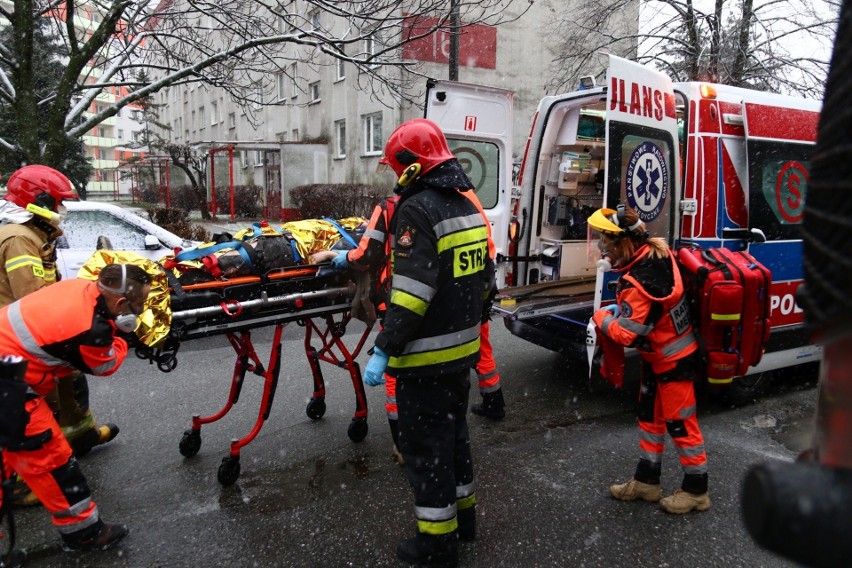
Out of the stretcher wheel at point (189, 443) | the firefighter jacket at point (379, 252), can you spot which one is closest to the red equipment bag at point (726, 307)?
the firefighter jacket at point (379, 252)

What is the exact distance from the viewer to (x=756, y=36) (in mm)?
12703

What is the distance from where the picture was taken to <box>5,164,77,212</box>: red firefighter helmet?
3.53 meters

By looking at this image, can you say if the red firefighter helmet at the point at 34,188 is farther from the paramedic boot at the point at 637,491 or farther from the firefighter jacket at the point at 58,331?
the paramedic boot at the point at 637,491

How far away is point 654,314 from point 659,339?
14 cm

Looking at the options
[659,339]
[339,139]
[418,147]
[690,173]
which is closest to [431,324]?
[418,147]

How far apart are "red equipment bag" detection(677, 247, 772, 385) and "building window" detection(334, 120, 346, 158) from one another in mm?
21144

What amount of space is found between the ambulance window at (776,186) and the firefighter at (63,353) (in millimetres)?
4260

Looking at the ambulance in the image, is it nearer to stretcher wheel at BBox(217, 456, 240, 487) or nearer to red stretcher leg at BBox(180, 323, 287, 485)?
red stretcher leg at BBox(180, 323, 287, 485)

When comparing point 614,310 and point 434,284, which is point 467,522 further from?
point 614,310

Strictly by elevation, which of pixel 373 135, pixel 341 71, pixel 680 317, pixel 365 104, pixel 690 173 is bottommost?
pixel 680 317

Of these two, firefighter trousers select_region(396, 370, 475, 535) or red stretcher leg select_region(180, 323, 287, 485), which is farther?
red stretcher leg select_region(180, 323, 287, 485)

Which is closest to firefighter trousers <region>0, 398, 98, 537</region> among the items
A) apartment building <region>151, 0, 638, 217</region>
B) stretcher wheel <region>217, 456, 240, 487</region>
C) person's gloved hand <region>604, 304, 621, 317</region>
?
stretcher wheel <region>217, 456, 240, 487</region>

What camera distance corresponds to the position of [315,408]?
4.41 meters

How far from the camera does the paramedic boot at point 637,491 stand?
3.25 m
